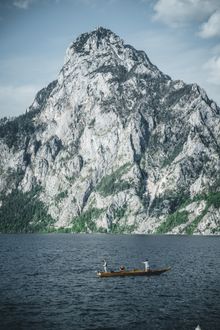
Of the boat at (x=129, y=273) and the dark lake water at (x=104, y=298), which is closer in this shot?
the dark lake water at (x=104, y=298)

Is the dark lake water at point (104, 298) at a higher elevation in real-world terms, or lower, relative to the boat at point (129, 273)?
lower

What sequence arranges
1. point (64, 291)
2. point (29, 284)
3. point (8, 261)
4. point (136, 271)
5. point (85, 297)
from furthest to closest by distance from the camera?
point (8, 261)
point (136, 271)
point (29, 284)
point (64, 291)
point (85, 297)

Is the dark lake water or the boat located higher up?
the boat

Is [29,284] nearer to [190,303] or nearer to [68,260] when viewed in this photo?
[190,303]

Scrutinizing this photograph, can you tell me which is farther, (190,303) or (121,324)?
(190,303)

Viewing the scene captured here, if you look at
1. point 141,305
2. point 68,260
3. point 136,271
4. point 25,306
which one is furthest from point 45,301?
point 68,260

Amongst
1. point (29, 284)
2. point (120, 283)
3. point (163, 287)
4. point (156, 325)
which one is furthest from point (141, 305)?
point (29, 284)

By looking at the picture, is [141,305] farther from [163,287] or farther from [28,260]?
[28,260]

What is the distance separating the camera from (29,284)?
90.4 metres

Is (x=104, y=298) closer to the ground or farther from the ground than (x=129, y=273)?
closer to the ground

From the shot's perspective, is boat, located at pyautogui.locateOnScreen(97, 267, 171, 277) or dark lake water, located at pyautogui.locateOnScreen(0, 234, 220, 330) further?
boat, located at pyautogui.locateOnScreen(97, 267, 171, 277)

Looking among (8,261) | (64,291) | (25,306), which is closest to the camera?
(25,306)

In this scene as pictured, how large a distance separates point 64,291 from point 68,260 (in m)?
57.8

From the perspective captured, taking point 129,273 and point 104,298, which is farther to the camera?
point 129,273
